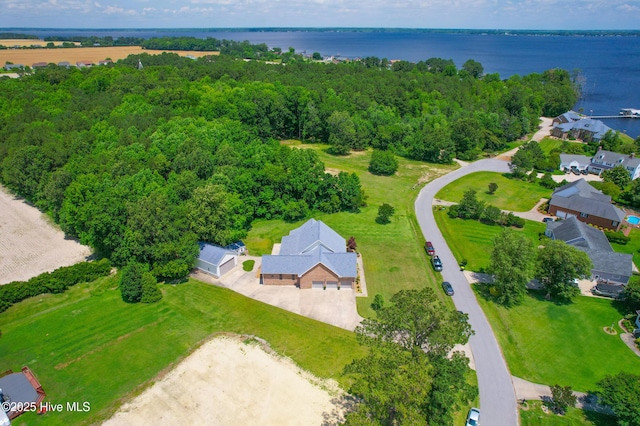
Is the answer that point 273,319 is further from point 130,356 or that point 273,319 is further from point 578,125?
point 578,125

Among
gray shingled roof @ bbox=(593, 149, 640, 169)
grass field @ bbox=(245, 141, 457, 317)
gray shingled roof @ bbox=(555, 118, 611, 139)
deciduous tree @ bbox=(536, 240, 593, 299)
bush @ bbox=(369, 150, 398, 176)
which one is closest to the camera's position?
deciduous tree @ bbox=(536, 240, 593, 299)

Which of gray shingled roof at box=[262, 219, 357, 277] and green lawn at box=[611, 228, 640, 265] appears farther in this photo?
green lawn at box=[611, 228, 640, 265]

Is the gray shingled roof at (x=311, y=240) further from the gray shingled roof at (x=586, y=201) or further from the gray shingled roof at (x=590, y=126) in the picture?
the gray shingled roof at (x=590, y=126)

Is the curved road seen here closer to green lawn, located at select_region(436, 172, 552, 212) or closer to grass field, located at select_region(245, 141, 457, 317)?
grass field, located at select_region(245, 141, 457, 317)

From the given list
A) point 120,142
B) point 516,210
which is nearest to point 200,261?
point 120,142

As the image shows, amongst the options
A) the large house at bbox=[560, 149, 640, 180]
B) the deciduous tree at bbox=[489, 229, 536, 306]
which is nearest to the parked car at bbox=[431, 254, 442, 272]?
the deciduous tree at bbox=[489, 229, 536, 306]

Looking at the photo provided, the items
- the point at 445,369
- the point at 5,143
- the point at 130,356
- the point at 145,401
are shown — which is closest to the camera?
the point at 445,369
